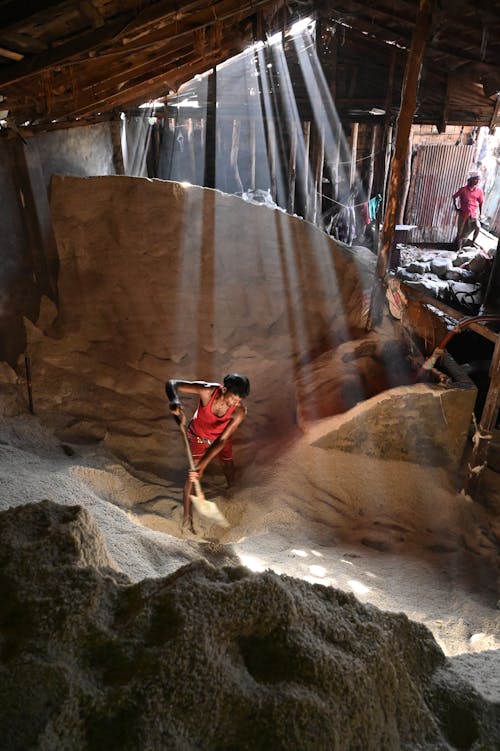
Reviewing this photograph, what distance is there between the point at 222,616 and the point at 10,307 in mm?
4868

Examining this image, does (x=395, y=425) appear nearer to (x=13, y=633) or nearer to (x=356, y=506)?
(x=356, y=506)

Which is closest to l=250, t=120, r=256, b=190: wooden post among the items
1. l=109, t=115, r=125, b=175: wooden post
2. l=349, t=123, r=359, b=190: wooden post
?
l=349, t=123, r=359, b=190: wooden post

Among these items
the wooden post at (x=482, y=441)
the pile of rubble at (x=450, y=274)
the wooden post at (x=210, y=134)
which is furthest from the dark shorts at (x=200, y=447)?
the pile of rubble at (x=450, y=274)

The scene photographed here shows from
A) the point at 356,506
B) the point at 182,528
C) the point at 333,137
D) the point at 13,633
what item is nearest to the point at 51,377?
the point at 182,528

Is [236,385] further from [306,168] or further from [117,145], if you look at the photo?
[306,168]

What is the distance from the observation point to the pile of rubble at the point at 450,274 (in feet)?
34.9

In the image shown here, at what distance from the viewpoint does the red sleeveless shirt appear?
4.75 m

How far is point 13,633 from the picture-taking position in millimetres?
1661

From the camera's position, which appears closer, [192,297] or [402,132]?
[402,132]

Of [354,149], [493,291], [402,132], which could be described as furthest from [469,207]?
[402,132]

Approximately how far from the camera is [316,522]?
4.76 m

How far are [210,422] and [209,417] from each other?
0.05m

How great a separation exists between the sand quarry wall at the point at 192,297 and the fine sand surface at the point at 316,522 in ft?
3.60

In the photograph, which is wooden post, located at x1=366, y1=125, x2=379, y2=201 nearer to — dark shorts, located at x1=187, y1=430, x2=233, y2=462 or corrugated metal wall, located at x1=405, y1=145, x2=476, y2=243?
corrugated metal wall, located at x1=405, y1=145, x2=476, y2=243
